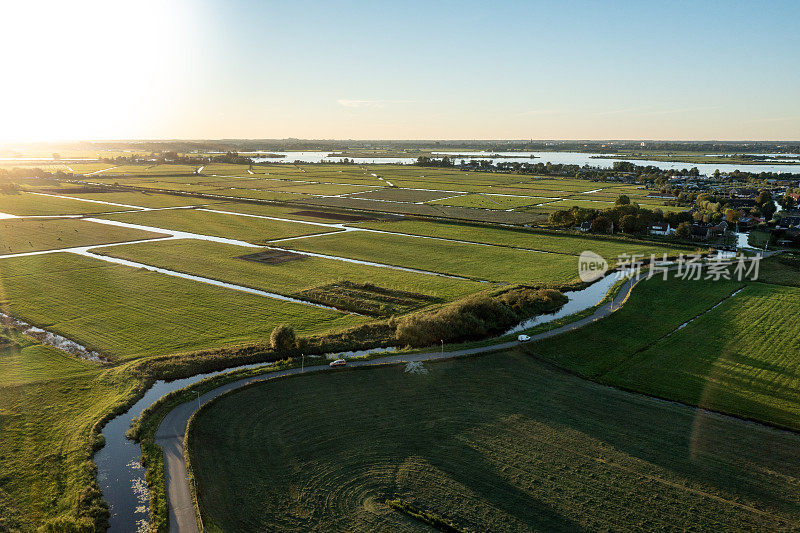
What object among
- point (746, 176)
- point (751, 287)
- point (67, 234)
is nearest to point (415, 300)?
point (751, 287)

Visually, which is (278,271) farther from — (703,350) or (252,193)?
(252,193)

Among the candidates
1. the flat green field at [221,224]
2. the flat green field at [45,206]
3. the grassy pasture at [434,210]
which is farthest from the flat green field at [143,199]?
the grassy pasture at [434,210]

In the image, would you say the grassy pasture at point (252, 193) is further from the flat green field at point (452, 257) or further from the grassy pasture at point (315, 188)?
the flat green field at point (452, 257)

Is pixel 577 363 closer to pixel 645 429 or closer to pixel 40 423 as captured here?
pixel 645 429

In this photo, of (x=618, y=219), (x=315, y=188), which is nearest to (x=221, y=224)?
(x=315, y=188)

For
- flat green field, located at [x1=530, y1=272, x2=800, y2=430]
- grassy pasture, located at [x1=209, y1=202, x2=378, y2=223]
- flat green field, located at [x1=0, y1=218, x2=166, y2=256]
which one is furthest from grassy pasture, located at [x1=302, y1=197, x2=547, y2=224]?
flat green field, located at [x1=530, y1=272, x2=800, y2=430]

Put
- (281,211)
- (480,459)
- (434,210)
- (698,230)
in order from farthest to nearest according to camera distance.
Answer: (434,210)
(281,211)
(698,230)
(480,459)

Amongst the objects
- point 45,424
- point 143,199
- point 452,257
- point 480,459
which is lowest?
point 480,459
